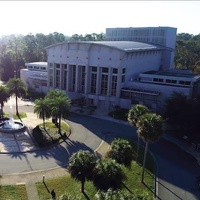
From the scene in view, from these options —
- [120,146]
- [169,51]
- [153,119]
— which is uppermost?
[169,51]

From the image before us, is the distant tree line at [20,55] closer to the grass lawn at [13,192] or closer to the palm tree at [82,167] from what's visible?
the grass lawn at [13,192]

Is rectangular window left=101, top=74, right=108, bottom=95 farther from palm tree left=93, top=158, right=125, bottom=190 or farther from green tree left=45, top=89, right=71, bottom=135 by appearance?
palm tree left=93, top=158, right=125, bottom=190

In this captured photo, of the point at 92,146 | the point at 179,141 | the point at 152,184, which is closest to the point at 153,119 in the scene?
the point at 152,184

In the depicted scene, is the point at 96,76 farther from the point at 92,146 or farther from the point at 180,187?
the point at 180,187

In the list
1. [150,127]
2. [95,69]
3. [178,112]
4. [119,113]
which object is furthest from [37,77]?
[150,127]

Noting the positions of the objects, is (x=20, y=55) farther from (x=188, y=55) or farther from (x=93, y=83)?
(x=188, y=55)

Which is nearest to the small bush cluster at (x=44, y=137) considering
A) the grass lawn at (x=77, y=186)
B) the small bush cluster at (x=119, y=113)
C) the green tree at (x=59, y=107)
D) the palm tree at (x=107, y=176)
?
the green tree at (x=59, y=107)
